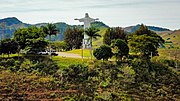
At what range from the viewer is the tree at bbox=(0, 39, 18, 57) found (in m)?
50.0

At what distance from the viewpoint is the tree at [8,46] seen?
50.0 meters

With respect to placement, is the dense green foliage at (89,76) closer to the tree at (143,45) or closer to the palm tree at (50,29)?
the tree at (143,45)

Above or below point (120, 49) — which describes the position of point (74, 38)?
above

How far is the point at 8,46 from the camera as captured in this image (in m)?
50.2

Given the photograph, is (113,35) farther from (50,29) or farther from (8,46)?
(8,46)

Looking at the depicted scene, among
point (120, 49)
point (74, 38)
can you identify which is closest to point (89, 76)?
point (120, 49)

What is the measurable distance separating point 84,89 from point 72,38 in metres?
41.7

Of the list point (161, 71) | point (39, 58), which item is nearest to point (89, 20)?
point (39, 58)

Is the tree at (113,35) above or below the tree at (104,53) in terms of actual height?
above

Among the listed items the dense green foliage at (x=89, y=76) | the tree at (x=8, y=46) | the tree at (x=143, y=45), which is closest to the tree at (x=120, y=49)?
the dense green foliage at (x=89, y=76)

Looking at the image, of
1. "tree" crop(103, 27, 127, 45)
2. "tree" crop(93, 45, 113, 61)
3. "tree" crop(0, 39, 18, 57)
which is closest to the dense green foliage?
"tree" crop(93, 45, 113, 61)

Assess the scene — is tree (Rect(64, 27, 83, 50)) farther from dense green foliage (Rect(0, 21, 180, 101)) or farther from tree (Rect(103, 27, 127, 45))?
dense green foliage (Rect(0, 21, 180, 101))

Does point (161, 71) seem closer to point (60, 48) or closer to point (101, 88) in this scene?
point (101, 88)

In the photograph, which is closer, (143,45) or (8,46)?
(8,46)
